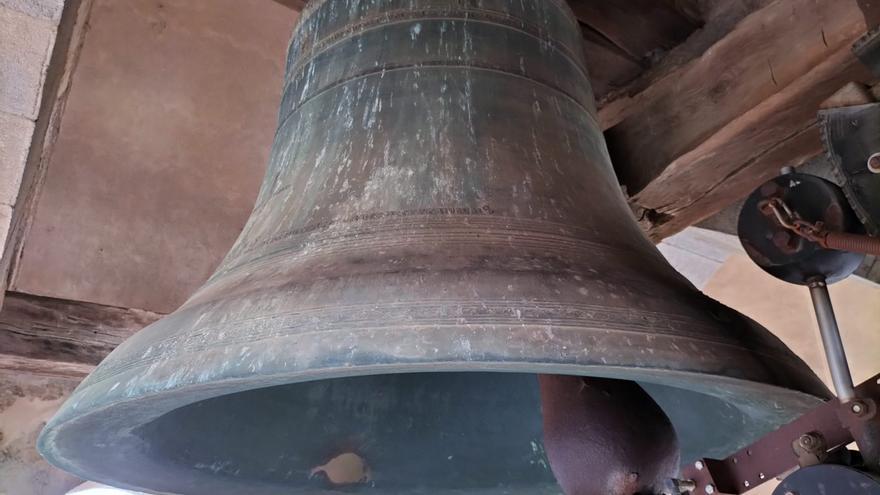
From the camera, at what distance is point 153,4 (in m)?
1.75

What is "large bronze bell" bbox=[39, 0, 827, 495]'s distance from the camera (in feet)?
1.94

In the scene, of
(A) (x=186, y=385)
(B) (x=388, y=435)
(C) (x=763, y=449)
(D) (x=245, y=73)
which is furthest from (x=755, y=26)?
(D) (x=245, y=73)

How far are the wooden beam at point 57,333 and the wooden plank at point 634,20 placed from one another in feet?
3.52

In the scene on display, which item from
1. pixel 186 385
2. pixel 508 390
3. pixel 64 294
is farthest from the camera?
pixel 64 294

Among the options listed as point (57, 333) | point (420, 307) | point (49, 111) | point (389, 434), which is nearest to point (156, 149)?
point (57, 333)

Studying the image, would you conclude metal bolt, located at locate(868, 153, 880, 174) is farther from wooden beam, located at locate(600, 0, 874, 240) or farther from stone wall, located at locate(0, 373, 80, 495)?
stone wall, located at locate(0, 373, 80, 495)

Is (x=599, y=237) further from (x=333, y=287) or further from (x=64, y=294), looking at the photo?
(x=64, y=294)

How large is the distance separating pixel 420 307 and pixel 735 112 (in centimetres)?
76

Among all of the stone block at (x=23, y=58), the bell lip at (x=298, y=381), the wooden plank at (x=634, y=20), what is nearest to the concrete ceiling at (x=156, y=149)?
the stone block at (x=23, y=58)

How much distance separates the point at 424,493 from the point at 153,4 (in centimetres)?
126

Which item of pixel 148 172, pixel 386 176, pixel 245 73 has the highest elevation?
pixel 245 73

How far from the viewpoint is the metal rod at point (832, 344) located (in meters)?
0.90

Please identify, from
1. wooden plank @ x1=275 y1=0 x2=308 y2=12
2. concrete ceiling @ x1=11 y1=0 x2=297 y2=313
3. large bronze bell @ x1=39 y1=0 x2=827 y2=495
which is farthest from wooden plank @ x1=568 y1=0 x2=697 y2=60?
concrete ceiling @ x1=11 y1=0 x2=297 y2=313

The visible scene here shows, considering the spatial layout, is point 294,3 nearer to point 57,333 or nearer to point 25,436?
point 57,333
